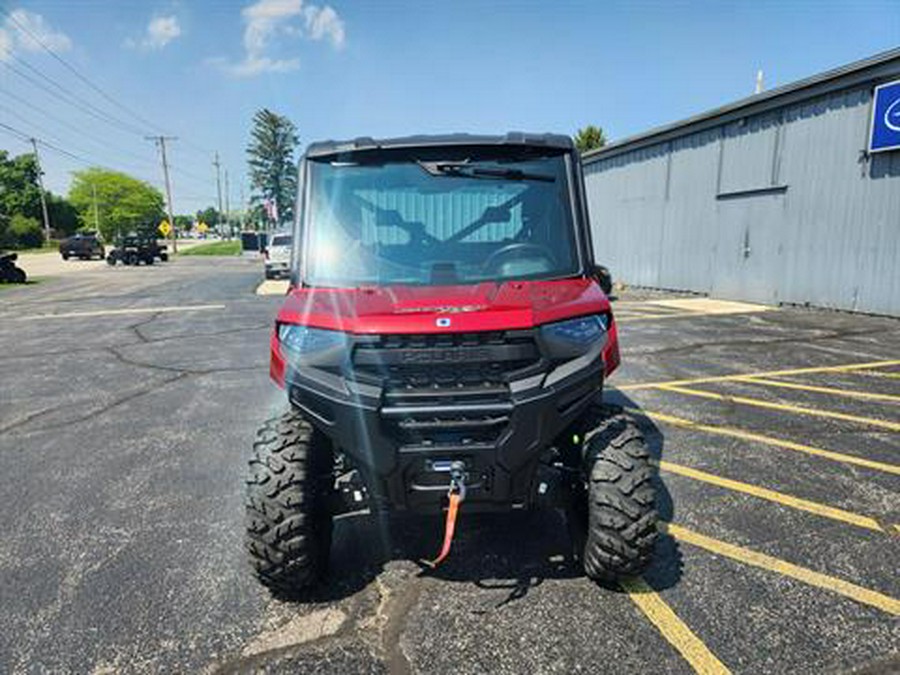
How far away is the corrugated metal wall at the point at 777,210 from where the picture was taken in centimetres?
1196

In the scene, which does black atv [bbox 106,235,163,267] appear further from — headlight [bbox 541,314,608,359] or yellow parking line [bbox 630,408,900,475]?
headlight [bbox 541,314,608,359]

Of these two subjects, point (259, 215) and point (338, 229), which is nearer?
point (338, 229)

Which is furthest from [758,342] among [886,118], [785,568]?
[785,568]

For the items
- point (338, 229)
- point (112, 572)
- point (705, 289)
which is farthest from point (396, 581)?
point (705, 289)

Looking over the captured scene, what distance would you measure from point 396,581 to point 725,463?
2.95 metres

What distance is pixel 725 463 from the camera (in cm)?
459

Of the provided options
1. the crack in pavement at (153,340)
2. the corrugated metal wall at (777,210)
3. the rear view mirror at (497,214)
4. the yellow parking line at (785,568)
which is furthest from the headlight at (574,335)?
the corrugated metal wall at (777,210)

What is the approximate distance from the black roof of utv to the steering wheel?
21.1 inches

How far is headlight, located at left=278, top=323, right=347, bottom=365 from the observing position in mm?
2525

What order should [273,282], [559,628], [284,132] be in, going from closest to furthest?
1. [559,628]
2. [273,282]
3. [284,132]

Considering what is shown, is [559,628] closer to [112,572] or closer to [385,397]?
[385,397]

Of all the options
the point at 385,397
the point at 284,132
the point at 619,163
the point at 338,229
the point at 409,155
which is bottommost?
the point at 385,397

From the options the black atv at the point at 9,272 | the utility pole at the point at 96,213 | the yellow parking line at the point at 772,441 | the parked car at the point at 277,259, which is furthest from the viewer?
the utility pole at the point at 96,213

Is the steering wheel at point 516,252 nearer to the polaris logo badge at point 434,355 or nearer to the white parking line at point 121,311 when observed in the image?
the polaris logo badge at point 434,355
